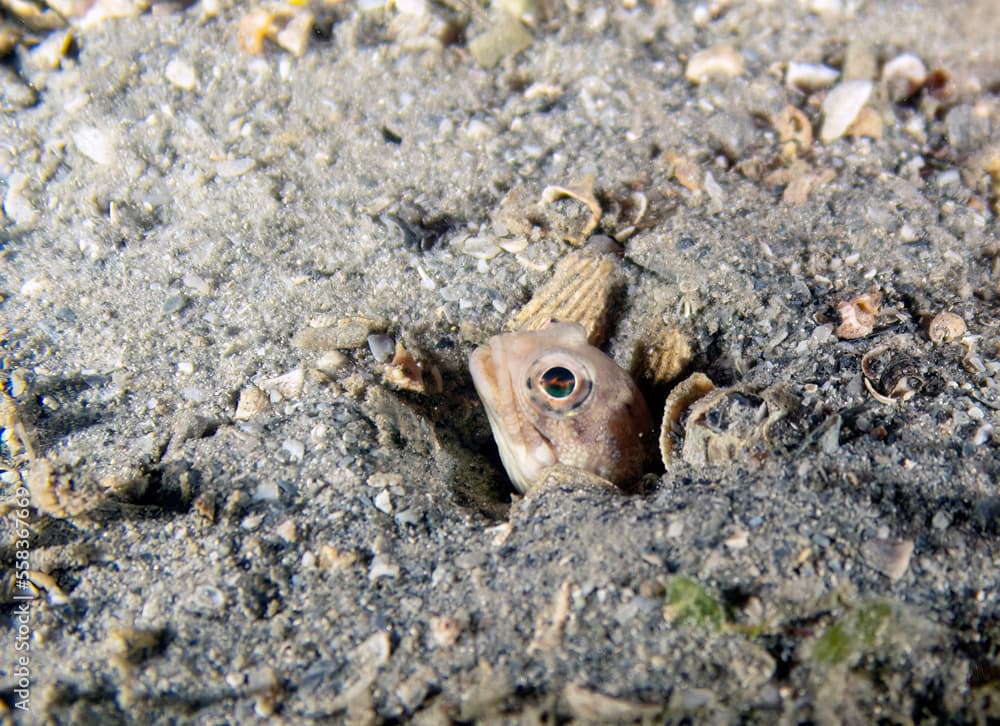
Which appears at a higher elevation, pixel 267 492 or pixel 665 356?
pixel 267 492

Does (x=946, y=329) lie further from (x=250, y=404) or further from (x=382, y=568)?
(x=250, y=404)

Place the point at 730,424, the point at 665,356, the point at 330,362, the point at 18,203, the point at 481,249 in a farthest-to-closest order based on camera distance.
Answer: the point at 18,203
the point at 481,249
the point at 665,356
the point at 330,362
the point at 730,424

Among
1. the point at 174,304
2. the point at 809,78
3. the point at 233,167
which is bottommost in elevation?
the point at 809,78

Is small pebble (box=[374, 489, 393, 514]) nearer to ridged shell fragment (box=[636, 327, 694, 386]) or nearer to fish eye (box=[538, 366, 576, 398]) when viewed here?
fish eye (box=[538, 366, 576, 398])

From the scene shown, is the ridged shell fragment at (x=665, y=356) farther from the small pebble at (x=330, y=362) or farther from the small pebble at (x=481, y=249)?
the small pebble at (x=330, y=362)

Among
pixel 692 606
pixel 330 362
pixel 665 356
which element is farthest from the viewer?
pixel 665 356

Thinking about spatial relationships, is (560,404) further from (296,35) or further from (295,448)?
(296,35)

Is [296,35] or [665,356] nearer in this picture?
[665,356]

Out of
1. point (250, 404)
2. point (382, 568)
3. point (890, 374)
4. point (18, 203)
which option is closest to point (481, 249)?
point (250, 404)

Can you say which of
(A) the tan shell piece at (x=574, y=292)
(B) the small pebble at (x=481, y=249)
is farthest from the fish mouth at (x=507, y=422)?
(B) the small pebble at (x=481, y=249)
